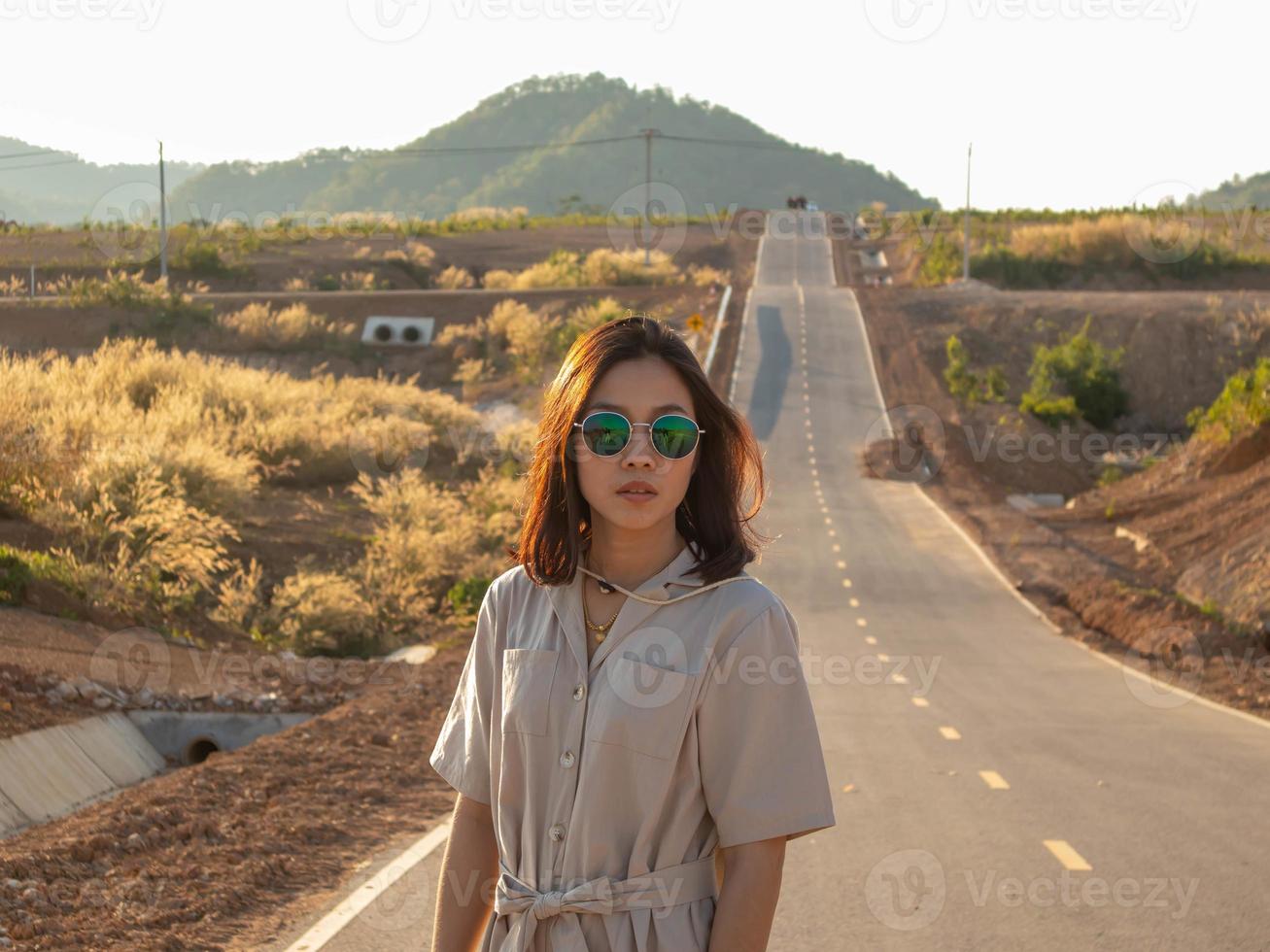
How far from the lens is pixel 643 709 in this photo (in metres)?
2.71

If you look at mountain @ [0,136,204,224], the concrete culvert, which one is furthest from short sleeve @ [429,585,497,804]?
mountain @ [0,136,204,224]

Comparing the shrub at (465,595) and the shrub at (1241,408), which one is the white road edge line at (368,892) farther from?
the shrub at (1241,408)

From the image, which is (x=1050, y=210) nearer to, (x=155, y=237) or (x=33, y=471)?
(x=155, y=237)

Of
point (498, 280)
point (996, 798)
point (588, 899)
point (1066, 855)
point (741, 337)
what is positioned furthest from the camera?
point (498, 280)

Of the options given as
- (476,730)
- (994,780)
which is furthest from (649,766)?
(994,780)

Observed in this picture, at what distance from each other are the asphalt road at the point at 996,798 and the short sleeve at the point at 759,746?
0.74 meters

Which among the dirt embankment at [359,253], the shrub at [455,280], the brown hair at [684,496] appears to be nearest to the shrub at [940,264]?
the dirt embankment at [359,253]

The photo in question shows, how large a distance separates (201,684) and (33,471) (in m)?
5.79

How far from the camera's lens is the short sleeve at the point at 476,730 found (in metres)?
2.97

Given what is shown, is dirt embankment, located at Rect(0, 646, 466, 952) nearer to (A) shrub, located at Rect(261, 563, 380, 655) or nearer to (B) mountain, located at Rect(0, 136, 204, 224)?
(A) shrub, located at Rect(261, 563, 380, 655)

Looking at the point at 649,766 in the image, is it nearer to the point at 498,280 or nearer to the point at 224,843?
the point at 224,843

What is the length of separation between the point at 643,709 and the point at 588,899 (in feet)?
1.21

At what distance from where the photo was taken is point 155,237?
7038cm

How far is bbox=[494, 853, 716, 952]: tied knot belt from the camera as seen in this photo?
8.73 feet
